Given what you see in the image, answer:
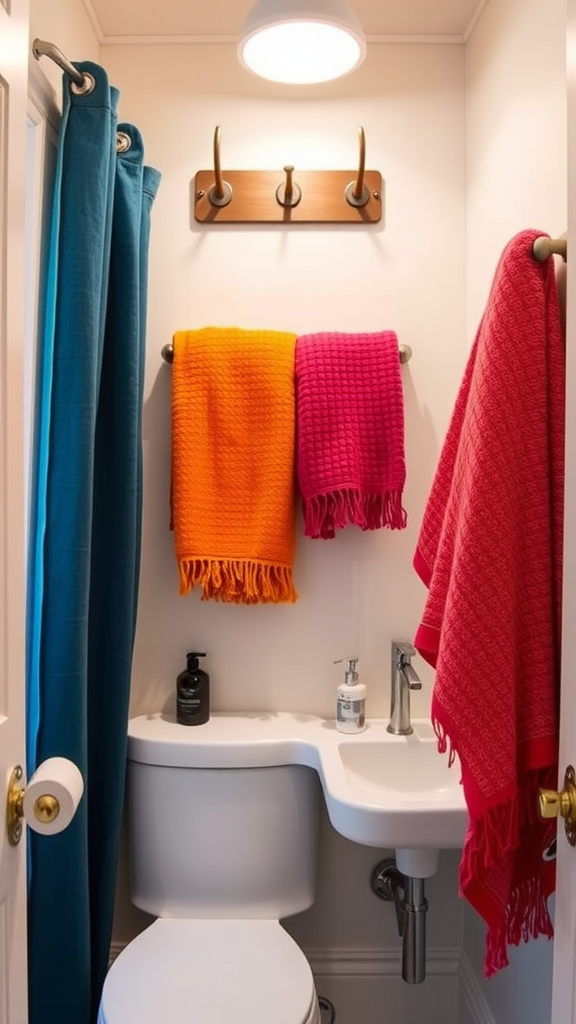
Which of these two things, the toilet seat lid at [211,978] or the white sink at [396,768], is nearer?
the toilet seat lid at [211,978]

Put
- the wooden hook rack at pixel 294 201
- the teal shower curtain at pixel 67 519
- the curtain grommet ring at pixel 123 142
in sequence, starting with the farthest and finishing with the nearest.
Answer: the wooden hook rack at pixel 294 201 → the curtain grommet ring at pixel 123 142 → the teal shower curtain at pixel 67 519

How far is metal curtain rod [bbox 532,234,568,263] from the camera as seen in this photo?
1.06 metres

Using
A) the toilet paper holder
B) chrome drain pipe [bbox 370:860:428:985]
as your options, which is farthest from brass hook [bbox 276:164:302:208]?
chrome drain pipe [bbox 370:860:428:985]

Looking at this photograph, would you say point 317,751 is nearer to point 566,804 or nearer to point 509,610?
Result: point 509,610

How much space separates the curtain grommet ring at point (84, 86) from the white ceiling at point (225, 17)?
0.42 m

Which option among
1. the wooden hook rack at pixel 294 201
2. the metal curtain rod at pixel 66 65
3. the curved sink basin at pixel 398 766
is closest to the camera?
the metal curtain rod at pixel 66 65

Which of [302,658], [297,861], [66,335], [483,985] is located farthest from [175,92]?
[483,985]

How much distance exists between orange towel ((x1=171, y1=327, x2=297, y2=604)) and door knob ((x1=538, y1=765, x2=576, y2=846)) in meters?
0.91

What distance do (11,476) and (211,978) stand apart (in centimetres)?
99

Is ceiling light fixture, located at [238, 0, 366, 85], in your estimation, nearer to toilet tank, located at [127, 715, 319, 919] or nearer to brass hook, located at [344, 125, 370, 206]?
brass hook, located at [344, 125, 370, 206]

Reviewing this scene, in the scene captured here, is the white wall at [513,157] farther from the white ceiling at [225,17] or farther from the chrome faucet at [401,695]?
the chrome faucet at [401,695]

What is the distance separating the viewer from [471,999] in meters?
1.71

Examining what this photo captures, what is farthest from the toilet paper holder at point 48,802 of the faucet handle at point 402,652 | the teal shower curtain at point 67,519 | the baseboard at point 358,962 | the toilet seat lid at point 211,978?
the baseboard at point 358,962

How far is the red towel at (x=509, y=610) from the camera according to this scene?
3.35 ft
